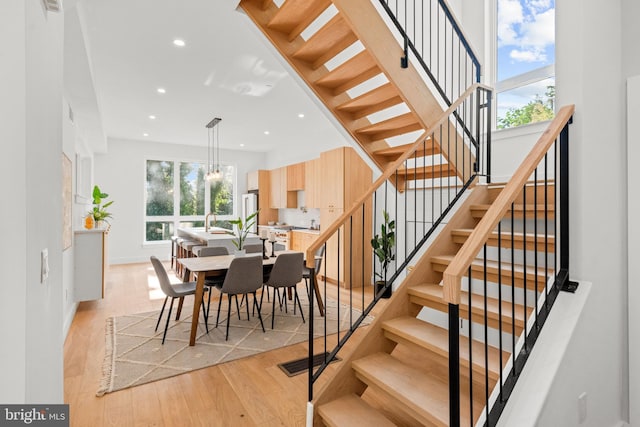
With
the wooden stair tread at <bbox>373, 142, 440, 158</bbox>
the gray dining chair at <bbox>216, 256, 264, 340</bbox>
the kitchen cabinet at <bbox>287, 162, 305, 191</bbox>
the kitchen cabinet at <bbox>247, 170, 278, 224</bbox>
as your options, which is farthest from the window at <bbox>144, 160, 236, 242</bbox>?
the wooden stair tread at <bbox>373, 142, 440, 158</bbox>

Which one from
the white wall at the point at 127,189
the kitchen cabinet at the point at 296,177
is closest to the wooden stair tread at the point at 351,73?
the kitchen cabinet at the point at 296,177

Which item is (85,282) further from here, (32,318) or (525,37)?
(525,37)

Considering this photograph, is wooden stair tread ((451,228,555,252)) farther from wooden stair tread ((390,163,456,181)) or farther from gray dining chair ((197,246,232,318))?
gray dining chair ((197,246,232,318))

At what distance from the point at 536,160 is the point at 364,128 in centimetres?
207

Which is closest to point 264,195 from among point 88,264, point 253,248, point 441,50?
point 253,248

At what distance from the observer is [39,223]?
4.06ft

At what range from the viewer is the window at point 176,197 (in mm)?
8383

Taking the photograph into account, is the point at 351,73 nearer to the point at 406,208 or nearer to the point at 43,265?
the point at 406,208

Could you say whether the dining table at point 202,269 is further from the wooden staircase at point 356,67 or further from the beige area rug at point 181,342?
the wooden staircase at point 356,67

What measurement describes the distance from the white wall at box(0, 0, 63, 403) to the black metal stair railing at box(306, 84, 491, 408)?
1.24 meters

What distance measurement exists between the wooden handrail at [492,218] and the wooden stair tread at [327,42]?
5.20 ft

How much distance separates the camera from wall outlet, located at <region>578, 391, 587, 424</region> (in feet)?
5.85

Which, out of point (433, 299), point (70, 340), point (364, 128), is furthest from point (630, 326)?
point (70, 340)

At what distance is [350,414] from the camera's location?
6.51ft
